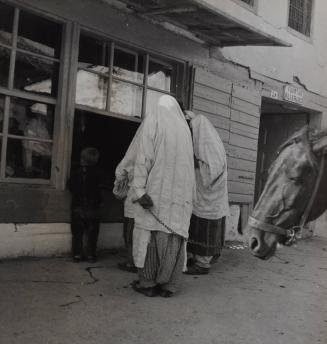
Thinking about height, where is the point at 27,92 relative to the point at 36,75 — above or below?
below

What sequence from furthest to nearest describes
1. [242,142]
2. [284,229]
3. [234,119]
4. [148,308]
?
[242,142], [234,119], [148,308], [284,229]

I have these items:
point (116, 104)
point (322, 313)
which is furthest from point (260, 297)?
point (116, 104)

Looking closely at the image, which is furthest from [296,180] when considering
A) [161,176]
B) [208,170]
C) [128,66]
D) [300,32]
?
[300,32]

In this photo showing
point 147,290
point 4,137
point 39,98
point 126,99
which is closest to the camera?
point 147,290

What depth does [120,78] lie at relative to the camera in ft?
22.4

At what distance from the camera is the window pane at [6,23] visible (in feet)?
18.4

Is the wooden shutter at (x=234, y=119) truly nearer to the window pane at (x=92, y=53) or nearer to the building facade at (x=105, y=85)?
the building facade at (x=105, y=85)

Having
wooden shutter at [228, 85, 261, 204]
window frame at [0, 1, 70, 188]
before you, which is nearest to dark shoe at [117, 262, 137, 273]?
window frame at [0, 1, 70, 188]

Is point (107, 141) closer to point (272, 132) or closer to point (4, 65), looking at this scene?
point (4, 65)

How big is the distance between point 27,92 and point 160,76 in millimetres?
2255

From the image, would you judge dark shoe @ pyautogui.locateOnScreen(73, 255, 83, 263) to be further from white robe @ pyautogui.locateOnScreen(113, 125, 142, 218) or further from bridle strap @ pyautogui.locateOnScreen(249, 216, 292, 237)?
bridle strap @ pyautogui.locateOnScreen(249, 216, 292, 237)

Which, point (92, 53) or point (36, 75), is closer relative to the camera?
point (36, 75)

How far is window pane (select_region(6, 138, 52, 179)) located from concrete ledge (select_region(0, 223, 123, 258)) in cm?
59

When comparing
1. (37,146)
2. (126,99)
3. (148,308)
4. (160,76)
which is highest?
(160,76)
